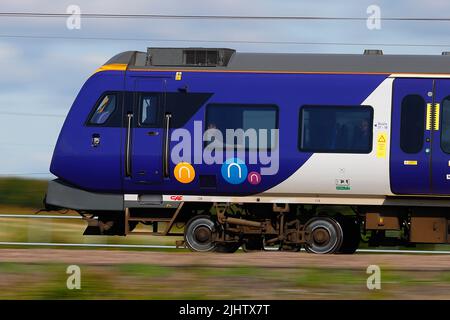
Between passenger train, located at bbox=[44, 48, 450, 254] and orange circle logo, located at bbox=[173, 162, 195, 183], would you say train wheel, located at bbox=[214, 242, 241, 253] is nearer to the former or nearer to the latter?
passenger train, located at bbox=[44, 48, 450, 254]

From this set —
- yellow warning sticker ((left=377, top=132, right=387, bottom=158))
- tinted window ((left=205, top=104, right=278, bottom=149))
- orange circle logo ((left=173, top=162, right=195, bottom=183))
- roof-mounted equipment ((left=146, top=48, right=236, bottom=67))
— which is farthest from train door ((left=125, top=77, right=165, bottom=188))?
yellow warning sticker ((left=377, top=132, right=387, bottom=158))

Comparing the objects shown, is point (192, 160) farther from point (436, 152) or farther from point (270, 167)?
point (436, 152)

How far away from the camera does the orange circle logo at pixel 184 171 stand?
57.7ft

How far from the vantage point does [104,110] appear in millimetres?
18031

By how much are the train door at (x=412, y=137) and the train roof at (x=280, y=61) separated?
43 cm

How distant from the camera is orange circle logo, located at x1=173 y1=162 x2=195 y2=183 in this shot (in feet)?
57.7

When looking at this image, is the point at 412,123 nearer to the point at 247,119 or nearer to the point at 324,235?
the point at 324,235

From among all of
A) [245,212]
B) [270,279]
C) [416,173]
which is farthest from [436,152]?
[270,279]

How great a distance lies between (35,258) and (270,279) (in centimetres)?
358

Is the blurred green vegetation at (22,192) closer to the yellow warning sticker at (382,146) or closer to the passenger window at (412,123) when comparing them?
the yellow warning sticker at (382,146)

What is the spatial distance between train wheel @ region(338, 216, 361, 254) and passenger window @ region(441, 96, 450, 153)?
2134 millimetres

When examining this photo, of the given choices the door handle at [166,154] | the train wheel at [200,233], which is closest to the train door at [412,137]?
the train wheel at [200,233]
